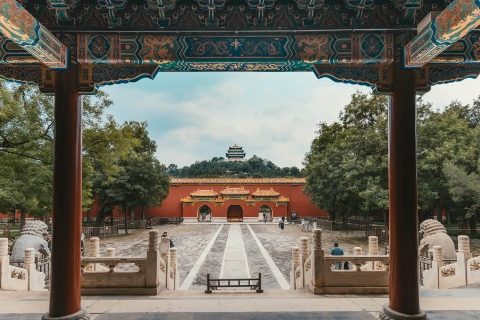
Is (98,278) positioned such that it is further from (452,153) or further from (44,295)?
(452,153)

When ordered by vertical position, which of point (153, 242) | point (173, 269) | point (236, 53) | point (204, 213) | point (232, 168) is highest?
point (232, 168)

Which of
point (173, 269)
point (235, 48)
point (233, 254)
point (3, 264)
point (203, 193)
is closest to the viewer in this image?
point (235, 48)

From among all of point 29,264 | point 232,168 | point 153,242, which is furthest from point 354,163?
point 232,168

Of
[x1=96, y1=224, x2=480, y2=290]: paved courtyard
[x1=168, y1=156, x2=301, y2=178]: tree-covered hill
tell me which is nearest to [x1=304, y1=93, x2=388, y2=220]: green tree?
[x1=96, y1=224, x2=480, y2=290]: paved courtyard

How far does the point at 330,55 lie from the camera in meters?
5.78

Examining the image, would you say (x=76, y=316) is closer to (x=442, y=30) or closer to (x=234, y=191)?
(x=442, y=30)

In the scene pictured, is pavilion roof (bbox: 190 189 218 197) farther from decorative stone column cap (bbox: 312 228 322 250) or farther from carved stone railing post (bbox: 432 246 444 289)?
decorative stone column cap (bbox: 312 228 322 250)

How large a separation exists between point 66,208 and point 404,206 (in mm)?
4768

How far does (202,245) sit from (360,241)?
10115 mm

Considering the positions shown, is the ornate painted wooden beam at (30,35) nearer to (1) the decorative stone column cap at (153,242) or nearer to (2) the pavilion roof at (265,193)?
(1) the decorative stone column cap at (153,242)

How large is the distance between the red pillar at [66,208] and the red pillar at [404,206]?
14.8 feet

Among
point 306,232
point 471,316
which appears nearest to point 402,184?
point 471,316

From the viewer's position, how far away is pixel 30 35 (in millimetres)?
4535

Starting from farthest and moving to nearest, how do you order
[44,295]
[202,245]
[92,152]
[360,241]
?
1. [360,241]
2. [202,245]
3. [92,152]
4. [44,295]
